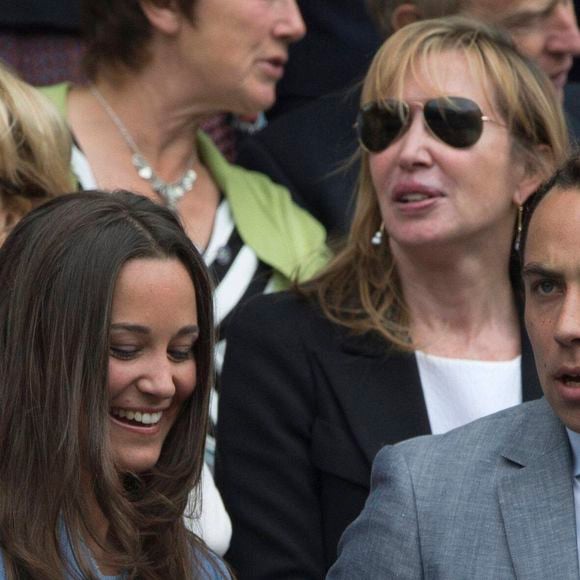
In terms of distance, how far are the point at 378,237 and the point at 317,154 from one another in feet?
2.28

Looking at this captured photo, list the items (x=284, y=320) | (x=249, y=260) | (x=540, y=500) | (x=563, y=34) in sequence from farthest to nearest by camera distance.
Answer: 1. (x=563, y=34)
2. (x=249, y=260)
3. (x=284, y=320)
4. (x=540, y=500)

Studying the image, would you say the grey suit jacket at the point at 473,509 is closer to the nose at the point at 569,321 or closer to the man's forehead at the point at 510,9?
the nose at the point at 569,321

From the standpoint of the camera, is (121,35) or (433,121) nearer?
(433,121)

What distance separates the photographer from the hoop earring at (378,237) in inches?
178

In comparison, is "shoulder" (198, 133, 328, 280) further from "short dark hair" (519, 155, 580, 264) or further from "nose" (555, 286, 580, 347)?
"nose" (555, 286, 580, 347)

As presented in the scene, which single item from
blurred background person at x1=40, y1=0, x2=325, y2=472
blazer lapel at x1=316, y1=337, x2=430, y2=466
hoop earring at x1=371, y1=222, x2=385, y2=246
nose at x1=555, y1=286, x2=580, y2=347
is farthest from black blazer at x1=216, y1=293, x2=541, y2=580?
nose at x1=555, y1=286, x2=580, y2=347

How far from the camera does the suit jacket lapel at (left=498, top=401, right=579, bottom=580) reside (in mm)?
3201

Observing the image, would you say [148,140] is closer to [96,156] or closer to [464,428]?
[96,156]

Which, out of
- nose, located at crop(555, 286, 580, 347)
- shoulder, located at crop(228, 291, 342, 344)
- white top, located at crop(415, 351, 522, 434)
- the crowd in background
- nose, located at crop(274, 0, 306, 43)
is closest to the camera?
nose, located at crop(555, 286, 580, 347)

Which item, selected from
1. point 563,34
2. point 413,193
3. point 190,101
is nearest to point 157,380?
point 413,193

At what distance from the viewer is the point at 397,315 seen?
4383 millimetres

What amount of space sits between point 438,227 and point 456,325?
0.27 meters

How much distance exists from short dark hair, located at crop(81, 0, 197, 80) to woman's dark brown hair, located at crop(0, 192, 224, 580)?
1.62 meters

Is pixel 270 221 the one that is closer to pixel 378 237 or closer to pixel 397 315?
pixel 378 237
